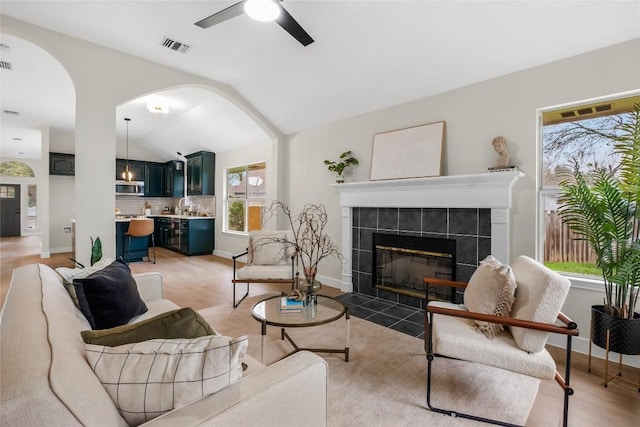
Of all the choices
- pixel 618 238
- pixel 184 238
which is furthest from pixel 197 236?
pixel 618 238

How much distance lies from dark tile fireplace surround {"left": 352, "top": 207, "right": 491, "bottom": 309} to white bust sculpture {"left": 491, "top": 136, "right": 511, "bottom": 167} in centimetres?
49

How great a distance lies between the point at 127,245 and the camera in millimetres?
6293

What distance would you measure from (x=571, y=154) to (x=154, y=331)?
3391 millimetres

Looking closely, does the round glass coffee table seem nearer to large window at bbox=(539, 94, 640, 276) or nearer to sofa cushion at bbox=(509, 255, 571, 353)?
sofa cushion at bbox=(509, 255, 571, 353)

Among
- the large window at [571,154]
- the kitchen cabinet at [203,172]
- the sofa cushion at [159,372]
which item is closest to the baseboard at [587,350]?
the large window at [571,154]

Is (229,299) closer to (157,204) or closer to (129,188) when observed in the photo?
(129,188)

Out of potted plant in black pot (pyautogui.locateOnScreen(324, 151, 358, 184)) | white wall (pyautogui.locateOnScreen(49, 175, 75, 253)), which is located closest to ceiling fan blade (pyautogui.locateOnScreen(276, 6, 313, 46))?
potted plant in black pot (pyautogui.locateOnScreen(324, 151, 358, 184))

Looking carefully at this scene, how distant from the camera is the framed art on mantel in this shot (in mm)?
3361

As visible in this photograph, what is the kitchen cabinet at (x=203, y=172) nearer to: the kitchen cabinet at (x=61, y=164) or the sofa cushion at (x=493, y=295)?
the kitchen cabinet at (x=61, y=164)

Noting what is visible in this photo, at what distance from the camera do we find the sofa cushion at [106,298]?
1552 mm

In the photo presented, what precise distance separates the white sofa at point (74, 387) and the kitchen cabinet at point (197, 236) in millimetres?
5680

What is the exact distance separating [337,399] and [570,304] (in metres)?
2.18

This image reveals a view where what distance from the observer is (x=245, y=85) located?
430cm

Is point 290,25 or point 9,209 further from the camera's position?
point 9,209
